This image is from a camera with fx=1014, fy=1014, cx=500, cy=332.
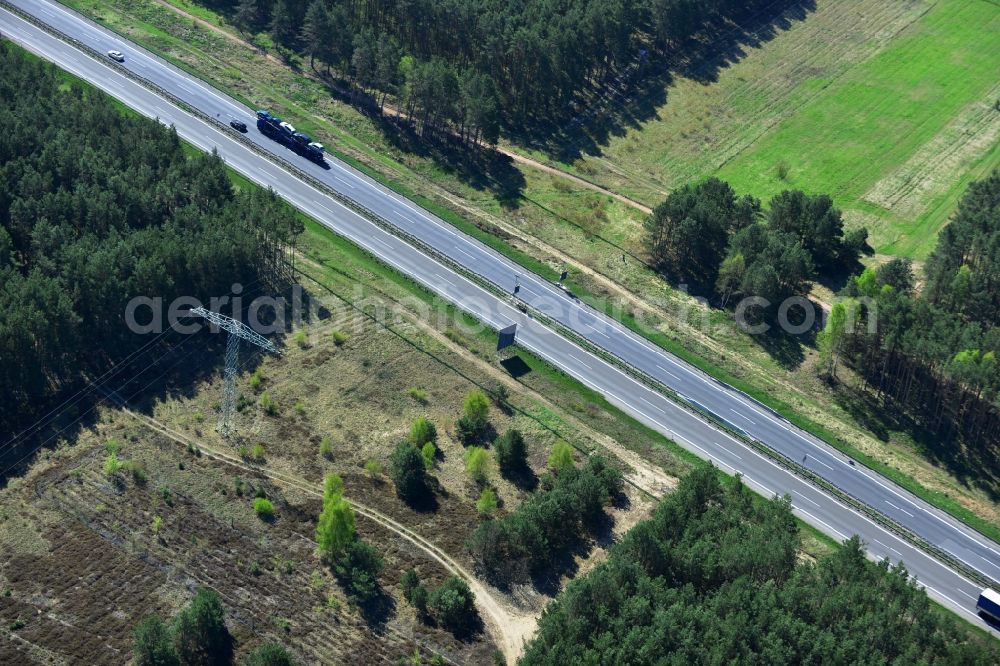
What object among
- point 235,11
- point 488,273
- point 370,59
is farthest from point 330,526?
point 235,11

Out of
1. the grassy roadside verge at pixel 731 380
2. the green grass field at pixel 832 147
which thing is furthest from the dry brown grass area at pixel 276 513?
the green grass field at pixel 832 147

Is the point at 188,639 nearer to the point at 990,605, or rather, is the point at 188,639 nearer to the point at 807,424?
the point at 807,424

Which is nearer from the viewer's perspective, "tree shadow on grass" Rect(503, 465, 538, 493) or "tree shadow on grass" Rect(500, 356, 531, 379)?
"tree shadow on grass" Rect(503, 465, 538, 493)

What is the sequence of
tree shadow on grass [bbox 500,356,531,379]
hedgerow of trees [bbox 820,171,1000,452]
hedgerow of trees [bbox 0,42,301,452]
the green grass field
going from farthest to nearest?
the green grass field < hedgerow of trees [bbox 820,171,1000,452] < tree shadow on grass [bbox 500,356,531,379] < hedgerow of trees [bbox 0,42,301,452]

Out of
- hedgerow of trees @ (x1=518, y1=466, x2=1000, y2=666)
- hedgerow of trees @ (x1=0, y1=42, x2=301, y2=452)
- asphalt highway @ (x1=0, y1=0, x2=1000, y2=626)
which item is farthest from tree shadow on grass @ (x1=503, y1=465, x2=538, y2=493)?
hedgerow of trees @ (x1=0, y1=42, x2=301, y2=452)

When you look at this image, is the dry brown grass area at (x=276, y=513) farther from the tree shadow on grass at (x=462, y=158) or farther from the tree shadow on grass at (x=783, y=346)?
the tree shadow on grass at (x=462, y=158)

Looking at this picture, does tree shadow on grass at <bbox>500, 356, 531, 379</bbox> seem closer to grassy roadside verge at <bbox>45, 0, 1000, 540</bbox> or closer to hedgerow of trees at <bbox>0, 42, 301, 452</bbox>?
grassy roadside verge at <bbox>45, 0, 1000, 540</bbox>

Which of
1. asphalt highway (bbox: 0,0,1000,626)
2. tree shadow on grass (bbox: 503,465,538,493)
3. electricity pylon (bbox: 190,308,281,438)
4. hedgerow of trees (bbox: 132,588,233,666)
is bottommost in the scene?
hedgerow of trees (bbox: 132,588,233,666)
